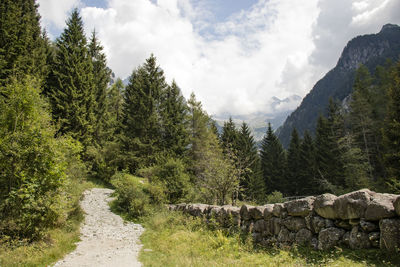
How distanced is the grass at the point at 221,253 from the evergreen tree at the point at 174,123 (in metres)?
15.6

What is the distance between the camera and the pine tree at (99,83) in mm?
24297

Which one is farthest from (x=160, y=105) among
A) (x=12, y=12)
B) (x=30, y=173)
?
→ (x=30, y=173)

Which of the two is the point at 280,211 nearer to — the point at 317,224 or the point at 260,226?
the point at 260,226

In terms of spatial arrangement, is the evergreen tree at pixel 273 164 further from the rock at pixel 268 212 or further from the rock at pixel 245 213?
the rock at pixel 268 212

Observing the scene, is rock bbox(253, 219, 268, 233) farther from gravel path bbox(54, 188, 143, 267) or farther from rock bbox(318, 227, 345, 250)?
gravel path bbox(54, 188, 143, 267)

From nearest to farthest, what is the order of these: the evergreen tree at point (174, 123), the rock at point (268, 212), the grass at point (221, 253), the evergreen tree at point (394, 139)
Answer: the grass at point (221, 253), the rock at point (268, 212), the evergreen tree at point (394, 139), the evergreen tree at point (174, 123)

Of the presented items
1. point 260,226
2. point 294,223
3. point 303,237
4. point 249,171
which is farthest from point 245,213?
point 249,171

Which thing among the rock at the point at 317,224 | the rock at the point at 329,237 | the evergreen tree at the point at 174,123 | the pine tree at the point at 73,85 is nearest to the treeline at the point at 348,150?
the rock at the point at 317,224

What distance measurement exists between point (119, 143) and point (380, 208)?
2420 cm

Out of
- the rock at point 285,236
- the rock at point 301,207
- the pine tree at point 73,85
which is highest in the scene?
the pine tree at point 73,85

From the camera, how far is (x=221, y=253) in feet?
21.2

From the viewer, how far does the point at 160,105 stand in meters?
27.5

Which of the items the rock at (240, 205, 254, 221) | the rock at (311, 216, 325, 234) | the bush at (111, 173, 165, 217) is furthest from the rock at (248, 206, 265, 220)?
the bush at (111, 173, 165, 217)

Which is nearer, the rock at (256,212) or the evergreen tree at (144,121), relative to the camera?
the rock at (256,212)
